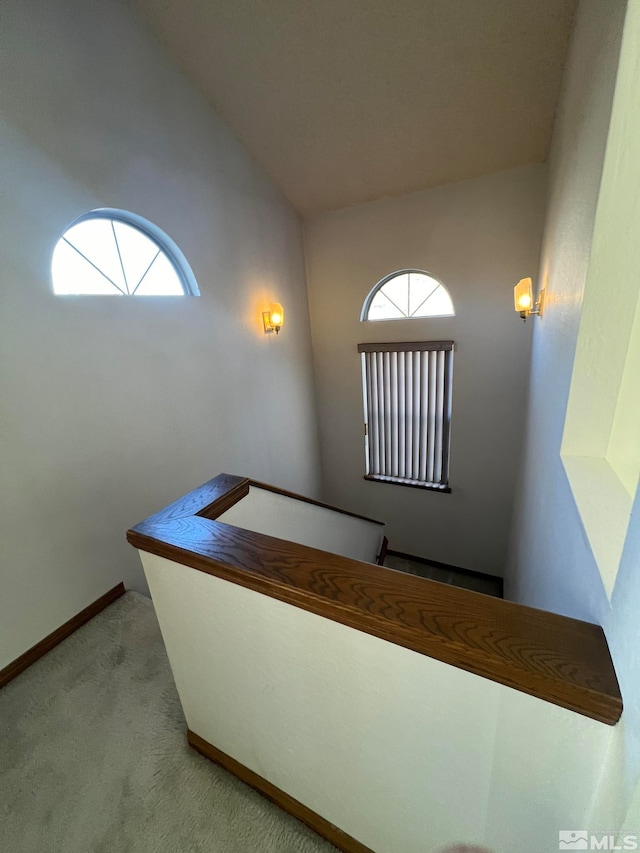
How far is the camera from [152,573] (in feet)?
3.30

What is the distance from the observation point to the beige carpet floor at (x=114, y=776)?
1.02 m

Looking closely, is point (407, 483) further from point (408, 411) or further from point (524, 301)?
point (524, 301)

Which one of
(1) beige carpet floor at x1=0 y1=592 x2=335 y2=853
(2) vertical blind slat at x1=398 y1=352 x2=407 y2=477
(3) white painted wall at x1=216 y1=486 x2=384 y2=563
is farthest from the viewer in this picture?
(2) vertical blind slat at x1=398 y1=352 x2=407 y2=477

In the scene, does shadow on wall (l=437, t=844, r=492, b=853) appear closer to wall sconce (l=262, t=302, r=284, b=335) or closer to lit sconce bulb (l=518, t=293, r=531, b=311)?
lit sconce bulb (l=518, t=293, r=531, b=311)

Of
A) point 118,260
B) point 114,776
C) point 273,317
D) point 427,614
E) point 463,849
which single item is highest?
point 118,260

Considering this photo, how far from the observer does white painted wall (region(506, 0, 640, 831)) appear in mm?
503

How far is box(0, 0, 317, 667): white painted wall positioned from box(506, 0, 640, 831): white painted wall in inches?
79.0

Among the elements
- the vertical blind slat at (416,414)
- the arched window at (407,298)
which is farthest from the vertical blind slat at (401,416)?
the arched window at (407,298)

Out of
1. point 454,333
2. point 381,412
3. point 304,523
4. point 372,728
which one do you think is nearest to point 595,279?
point 372,728

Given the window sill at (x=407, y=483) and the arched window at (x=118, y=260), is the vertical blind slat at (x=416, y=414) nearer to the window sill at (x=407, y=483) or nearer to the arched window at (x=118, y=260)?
the window sill at (x=407, y=483)

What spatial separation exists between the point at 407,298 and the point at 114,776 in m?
3.59

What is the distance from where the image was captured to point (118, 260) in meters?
1.92

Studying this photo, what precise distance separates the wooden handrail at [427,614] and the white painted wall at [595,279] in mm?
52

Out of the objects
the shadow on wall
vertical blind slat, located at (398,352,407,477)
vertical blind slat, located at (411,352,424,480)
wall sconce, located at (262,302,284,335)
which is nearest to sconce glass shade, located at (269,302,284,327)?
wall sconce, located at (262,302,284,335)
